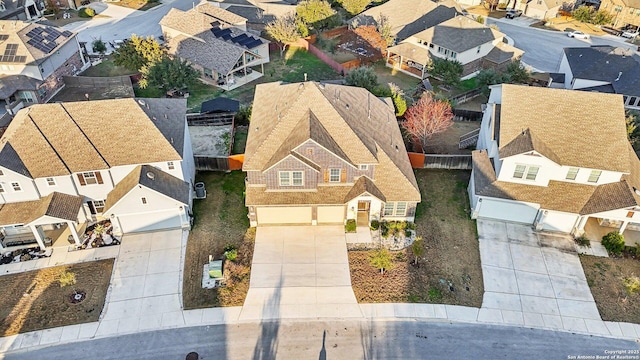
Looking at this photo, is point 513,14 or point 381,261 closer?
point 381,261

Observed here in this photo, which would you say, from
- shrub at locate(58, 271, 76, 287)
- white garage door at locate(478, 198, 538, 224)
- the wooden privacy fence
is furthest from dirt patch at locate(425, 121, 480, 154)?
shrub at locate(58, 271, 76, 287)

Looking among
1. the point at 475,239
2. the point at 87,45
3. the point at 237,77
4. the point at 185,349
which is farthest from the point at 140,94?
the point at 475,239

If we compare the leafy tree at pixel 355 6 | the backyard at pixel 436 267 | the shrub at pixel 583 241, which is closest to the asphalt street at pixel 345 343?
the backyard at pixel 436 267

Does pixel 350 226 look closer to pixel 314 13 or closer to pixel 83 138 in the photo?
pixel 83 138

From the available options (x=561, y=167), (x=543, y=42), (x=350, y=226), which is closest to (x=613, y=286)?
(x=561, y=167)

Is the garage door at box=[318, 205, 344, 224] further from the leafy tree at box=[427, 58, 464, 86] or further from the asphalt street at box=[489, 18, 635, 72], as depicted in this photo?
the asphalt street at box=[489, 18, 635, 72]

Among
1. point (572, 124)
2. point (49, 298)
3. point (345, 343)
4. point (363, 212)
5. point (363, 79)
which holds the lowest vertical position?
point (49, 298)
